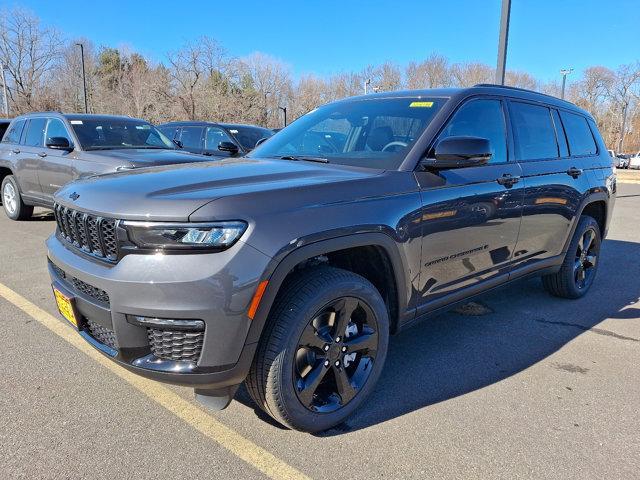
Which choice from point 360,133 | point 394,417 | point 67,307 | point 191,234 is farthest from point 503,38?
point 67,307

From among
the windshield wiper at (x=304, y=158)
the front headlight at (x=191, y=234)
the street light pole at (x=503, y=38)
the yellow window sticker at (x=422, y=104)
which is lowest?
the front headlight at (x=191, y=234)

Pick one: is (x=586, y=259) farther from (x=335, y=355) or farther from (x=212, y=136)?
(x=212, y=136)

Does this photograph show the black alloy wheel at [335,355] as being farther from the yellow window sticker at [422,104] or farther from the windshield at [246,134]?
the windshield at [246,134]

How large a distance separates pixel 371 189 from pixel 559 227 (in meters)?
2.39

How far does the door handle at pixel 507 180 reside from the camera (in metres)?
3.51

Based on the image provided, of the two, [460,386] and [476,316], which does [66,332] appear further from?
[476,316]

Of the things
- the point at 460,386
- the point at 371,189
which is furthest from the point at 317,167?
the point at 460,386

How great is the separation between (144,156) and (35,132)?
9.33 ft

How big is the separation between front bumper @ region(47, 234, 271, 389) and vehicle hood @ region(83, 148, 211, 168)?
4.44m

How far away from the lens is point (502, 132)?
374 cm

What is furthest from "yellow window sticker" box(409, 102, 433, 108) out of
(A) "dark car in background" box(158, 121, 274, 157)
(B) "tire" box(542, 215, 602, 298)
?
(A) "dark car in background" box(158, 121, 274, 157)

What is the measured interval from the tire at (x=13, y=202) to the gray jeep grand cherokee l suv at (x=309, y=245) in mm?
6495

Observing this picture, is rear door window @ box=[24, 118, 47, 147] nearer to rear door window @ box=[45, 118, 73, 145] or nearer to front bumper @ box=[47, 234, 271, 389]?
rear door window @ box=[45, 118, 73, 145]

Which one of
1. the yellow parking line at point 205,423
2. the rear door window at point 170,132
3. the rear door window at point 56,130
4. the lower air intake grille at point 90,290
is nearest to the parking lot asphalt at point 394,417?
the yellow parking line at point 205,423
